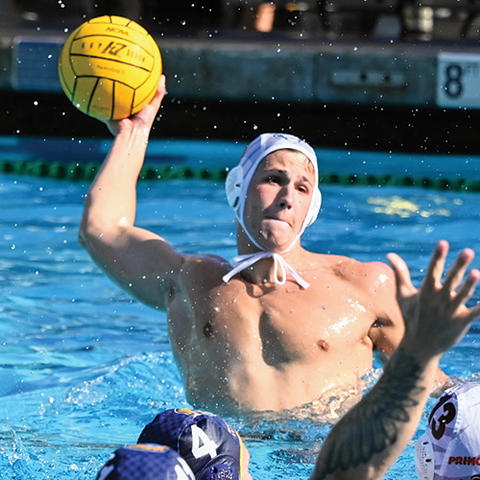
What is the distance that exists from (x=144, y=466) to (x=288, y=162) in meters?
1.53

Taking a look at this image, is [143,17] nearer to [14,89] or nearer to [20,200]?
[14,89]

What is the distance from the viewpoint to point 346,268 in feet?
11.2

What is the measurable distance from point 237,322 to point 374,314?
0.46 metres

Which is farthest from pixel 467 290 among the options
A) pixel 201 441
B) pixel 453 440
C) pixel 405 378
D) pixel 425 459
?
pixel 201 441

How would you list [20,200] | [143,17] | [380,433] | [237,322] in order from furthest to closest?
1. [143,17]
2. [20,200]
3. [237,322]
4. [380,433]

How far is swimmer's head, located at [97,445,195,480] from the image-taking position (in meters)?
1.87

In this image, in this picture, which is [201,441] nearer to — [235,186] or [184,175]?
[235,186]

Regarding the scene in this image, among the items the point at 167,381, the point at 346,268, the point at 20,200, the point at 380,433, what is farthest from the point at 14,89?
the point at 380,433

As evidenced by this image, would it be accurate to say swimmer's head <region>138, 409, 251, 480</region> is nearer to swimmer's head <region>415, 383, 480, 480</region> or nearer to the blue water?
swimmer's head <region>415, 383, 480, 480</region>

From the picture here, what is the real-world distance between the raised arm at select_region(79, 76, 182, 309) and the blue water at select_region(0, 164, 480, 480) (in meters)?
0.56

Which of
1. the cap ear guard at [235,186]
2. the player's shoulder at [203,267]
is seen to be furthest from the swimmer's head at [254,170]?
the player's shoulder at [203,267]

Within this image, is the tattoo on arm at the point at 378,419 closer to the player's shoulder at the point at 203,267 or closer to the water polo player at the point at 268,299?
the water polo player at the point at 268,299

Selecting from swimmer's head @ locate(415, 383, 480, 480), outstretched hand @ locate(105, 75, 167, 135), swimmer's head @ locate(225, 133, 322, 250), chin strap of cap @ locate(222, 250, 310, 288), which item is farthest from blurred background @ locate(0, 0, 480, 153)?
swimmer's head @ locate(415, 383, 480, 480)

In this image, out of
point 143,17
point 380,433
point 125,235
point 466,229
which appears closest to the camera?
point 380,433
